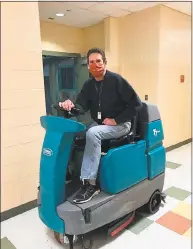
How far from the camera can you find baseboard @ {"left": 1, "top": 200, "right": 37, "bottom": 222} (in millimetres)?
2137

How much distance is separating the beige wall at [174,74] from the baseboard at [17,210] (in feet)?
8.54

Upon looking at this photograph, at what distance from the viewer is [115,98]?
1868 mm

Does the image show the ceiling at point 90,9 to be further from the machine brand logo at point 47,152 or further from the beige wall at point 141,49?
the machine brand logo at point 47,152

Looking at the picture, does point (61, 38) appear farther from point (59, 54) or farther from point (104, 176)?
point (104, 176)

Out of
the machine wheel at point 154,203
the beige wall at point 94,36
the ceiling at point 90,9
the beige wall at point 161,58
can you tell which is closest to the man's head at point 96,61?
the machine wheel at point 154,203

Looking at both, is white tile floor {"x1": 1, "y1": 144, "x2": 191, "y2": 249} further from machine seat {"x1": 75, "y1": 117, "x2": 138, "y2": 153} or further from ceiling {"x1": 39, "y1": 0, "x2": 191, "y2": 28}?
ceiling {"x1": 39, "y1": 0, "x2": 191, "y2": 28}

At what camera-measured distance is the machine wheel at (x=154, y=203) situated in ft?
7.04

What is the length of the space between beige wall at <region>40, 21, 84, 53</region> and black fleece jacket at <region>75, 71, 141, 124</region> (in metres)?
2.51

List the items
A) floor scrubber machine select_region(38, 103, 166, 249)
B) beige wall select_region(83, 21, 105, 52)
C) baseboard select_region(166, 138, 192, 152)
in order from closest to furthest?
floor scrubber machine select_region(38, 103, 166, 249) → baseboard select_region(166, 138, 192, 152) → beige wall select_region(83, 21, 105, 52)

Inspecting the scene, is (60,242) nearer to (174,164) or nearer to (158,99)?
(174,164)

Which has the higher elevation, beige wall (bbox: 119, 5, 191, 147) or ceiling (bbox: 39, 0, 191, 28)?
ceiling (bbox: 39, 0, 191, 28)

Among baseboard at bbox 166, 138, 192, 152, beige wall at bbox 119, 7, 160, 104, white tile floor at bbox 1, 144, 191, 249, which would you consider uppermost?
beige wall at bbox 119, 7, 160, 104

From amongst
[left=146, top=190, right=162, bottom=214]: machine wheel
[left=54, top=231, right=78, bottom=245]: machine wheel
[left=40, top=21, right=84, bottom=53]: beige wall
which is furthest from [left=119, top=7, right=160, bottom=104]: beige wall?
[left=54, top=231, right=78, bottom=245]: machine wheel

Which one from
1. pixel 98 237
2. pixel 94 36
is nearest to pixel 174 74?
pixel 94 36
